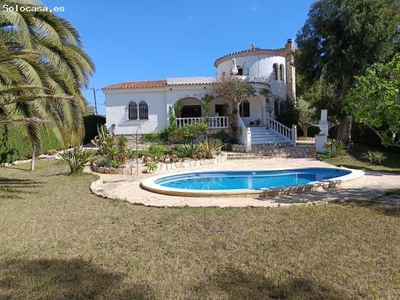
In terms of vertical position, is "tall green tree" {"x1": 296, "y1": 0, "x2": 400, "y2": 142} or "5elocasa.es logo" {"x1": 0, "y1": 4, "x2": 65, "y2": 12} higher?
"tall green tree" {"x1": 296, "y1": 0, "x2": 400, "y2": 142}

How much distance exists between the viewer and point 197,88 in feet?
80.3

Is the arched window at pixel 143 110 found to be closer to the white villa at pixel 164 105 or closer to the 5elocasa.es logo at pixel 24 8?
the white villa at pixel 164 105

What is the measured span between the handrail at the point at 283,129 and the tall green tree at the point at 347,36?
412cm

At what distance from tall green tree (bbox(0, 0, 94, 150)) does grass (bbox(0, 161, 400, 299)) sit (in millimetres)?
3418

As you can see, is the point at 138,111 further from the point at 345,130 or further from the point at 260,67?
the point at 345,130

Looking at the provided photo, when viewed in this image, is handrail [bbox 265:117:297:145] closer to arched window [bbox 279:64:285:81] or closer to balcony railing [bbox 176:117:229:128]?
balcony railing [bbox 176:117:229:128]

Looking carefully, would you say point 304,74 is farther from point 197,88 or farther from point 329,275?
point 329,275

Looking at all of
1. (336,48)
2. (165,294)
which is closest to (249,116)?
(336,48)

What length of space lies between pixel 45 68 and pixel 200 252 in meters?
9.73

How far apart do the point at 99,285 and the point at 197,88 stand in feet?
72.2

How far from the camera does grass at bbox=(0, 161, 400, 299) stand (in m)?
3.53

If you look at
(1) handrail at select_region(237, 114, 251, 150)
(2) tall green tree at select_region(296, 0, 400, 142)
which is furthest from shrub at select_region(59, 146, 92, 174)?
(2) tall green tree at select_region(296, 0, 400, 142)

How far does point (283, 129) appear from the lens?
23.5 metres

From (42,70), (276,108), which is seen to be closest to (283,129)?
(276,108)
